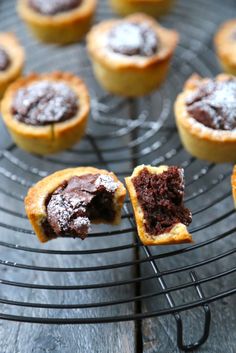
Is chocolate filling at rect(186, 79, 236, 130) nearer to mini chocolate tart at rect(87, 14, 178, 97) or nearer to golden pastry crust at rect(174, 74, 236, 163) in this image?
golden pastry crust at rect(174, 74, 236, 163)

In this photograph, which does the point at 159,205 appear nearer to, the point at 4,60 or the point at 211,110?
the point at 211,110

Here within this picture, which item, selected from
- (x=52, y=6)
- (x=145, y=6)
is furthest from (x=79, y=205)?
(x=145, y=6)

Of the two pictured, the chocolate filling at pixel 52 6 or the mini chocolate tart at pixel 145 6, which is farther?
the mini chocolate tart at pixel 145 6

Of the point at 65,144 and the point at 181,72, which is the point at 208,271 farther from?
the point at 181,72

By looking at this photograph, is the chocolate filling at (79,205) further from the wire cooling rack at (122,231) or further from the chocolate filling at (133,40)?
the chocolate filling at (133,40)

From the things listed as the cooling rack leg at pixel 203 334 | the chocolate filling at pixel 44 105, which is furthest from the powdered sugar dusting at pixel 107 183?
the chocolate filling at pixel 44 105

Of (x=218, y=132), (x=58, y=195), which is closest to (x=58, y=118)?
(x=58, y=195)
